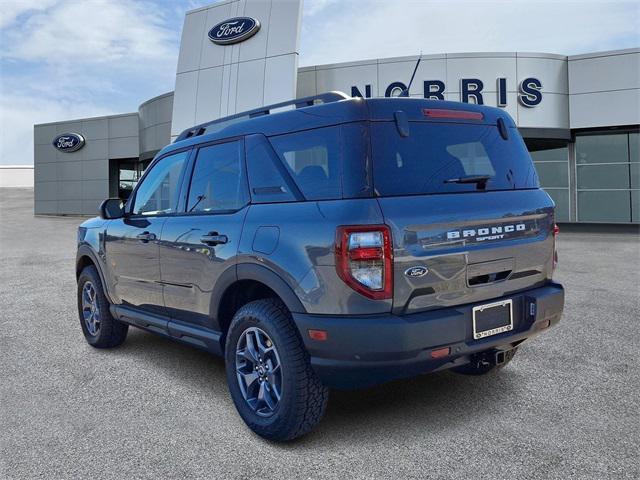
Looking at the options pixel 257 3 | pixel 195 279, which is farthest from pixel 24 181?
pixel 195 279

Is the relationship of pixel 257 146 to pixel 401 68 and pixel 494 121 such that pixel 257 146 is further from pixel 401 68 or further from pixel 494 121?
pixel 401 68

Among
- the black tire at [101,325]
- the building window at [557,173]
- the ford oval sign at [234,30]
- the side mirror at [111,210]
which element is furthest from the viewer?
the building window at [557,173]

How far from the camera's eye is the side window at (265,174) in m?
2.99

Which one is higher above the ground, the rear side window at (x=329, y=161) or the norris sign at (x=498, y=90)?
the norris sign at (x=498, y=90)

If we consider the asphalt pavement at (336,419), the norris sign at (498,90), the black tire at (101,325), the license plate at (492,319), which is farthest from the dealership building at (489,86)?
the license plate at (492,319)

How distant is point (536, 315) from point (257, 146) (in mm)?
1930

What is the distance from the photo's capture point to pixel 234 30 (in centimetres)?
2008

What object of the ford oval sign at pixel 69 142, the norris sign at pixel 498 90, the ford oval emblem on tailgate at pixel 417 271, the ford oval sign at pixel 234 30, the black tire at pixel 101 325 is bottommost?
the black tire at pixel 101 325

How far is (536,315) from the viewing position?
3000mm

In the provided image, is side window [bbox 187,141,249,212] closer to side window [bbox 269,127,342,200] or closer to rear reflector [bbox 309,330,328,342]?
side window [bbox 269,127,342,200]

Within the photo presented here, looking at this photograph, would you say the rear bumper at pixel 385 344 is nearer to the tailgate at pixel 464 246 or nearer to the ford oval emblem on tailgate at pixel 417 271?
the tailgate at pixel 464 246

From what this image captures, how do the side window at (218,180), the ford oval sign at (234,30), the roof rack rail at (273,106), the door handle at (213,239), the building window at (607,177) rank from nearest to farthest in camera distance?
the roof rack rail at (273,106) < the door handle at (213,239) < the side window at (218,180) < the ford oval sign at (234,30) < the building window at (607,177)

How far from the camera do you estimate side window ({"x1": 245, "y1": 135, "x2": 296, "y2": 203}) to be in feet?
9.80

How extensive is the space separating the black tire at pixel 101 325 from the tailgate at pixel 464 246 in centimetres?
327
